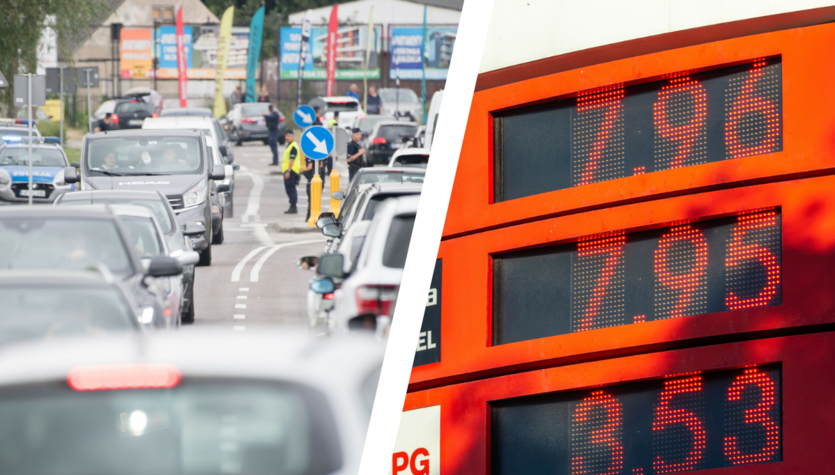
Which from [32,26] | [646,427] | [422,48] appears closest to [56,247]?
[32,26]

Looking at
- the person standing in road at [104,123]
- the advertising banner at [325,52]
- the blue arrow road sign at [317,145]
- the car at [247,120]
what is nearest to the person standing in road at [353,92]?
the advertising banner at [325,52]

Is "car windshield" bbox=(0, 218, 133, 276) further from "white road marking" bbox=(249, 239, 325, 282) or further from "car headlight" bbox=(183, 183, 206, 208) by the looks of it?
"white road marking" bbox=(249, 239, 325, 282)

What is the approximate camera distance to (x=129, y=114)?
176cm

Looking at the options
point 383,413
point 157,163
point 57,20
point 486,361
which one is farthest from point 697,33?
point 57,20

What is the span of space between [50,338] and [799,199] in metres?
1.69

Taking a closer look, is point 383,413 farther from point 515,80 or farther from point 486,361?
point 515,80

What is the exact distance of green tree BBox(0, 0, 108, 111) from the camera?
1.71 m

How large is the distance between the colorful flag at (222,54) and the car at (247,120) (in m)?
0.03

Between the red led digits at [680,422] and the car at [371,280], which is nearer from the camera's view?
the car at [371,280]

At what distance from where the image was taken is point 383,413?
1.73 meters

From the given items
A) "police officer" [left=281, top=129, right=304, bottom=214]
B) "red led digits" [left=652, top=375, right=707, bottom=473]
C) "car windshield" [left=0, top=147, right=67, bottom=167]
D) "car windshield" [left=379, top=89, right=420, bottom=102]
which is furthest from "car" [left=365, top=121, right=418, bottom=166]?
"car windshield" [left=0, top=147, right=67, bottom=167]

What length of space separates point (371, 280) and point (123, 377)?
0.58m

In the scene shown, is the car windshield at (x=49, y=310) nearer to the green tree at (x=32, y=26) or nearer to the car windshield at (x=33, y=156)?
the car windshield at (x=33, y=156)

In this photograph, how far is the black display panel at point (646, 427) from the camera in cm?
210
